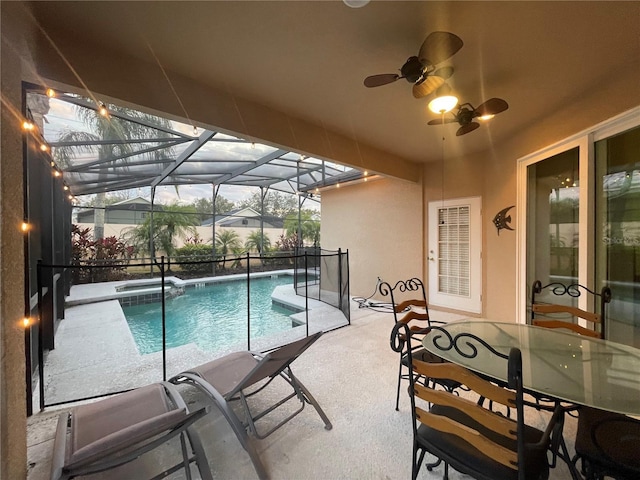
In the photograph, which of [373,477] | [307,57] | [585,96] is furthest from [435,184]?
[373,477]

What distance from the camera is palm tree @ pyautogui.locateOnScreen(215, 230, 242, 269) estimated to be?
32.5 feet

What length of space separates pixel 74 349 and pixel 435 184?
19.8ft

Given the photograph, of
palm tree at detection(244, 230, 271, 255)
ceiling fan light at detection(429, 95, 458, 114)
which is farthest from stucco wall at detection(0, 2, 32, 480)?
palm tree at detection(244, 230, 271, 255)

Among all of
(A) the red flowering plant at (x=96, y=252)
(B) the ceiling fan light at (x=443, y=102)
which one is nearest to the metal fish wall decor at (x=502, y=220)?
(B) the ceiling fan light at (x=443, y=102)

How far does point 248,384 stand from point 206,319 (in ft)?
14.3

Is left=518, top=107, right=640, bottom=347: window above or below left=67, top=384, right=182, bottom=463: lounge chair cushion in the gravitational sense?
above

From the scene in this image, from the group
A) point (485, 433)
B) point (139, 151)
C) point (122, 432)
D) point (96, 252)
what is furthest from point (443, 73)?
point (96, 252)

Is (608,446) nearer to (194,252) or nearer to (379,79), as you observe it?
(379,79)

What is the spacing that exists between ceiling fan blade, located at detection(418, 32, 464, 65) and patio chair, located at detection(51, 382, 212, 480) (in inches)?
95.7

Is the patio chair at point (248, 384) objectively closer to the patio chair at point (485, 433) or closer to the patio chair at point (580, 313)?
the patio chair at point (485, 433)

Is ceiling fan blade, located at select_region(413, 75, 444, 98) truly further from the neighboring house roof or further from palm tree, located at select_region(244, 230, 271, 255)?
palm tree, located at select_region(244, 230, 271, 255)

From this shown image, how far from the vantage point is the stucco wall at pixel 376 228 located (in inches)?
204

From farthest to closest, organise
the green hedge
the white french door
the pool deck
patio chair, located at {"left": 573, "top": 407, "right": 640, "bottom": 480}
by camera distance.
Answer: the green hedge, the white french door, the pool deck, patio chair, located at {"left": 573, "top": 407, "right": 640, "bottom": 480}

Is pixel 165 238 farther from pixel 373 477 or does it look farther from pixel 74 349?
pixel 373 477
